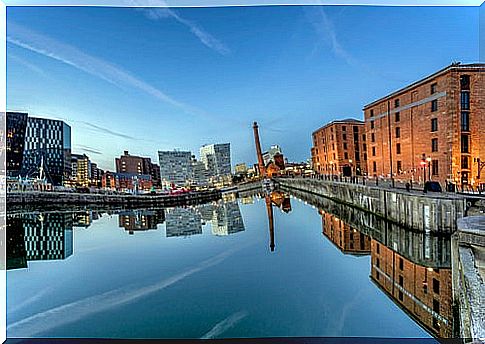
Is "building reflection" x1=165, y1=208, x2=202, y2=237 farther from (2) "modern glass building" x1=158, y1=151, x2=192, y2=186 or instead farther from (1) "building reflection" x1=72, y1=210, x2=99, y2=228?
(1) "building reflection" x1=72, y1=210, x2=99, y2=228

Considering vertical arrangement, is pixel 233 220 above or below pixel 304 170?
below

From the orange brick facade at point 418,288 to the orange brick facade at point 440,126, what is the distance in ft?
11.7

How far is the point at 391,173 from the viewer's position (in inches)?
474

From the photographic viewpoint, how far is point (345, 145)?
51.7ft

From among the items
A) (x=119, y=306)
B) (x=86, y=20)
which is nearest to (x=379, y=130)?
(x=86, y=20)

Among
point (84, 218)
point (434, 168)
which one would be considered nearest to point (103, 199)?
point (84, 218)

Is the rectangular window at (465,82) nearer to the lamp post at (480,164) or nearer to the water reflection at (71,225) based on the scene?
the lamp post at (480,164)

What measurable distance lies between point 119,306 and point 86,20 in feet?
18.6

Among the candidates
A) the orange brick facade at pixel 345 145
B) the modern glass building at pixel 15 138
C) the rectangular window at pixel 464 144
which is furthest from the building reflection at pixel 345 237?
the modern glass building at pixel 15 138

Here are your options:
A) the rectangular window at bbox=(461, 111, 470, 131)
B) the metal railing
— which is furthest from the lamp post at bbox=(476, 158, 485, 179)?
the rectangular window at bbox=(461, 111, 470, 131)

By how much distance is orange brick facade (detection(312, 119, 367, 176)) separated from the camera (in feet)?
50.5

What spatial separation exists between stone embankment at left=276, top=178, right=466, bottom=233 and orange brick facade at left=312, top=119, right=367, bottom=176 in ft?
8.55

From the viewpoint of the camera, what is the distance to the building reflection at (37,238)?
8.95m

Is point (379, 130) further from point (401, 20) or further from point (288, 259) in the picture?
point (288, 259)
